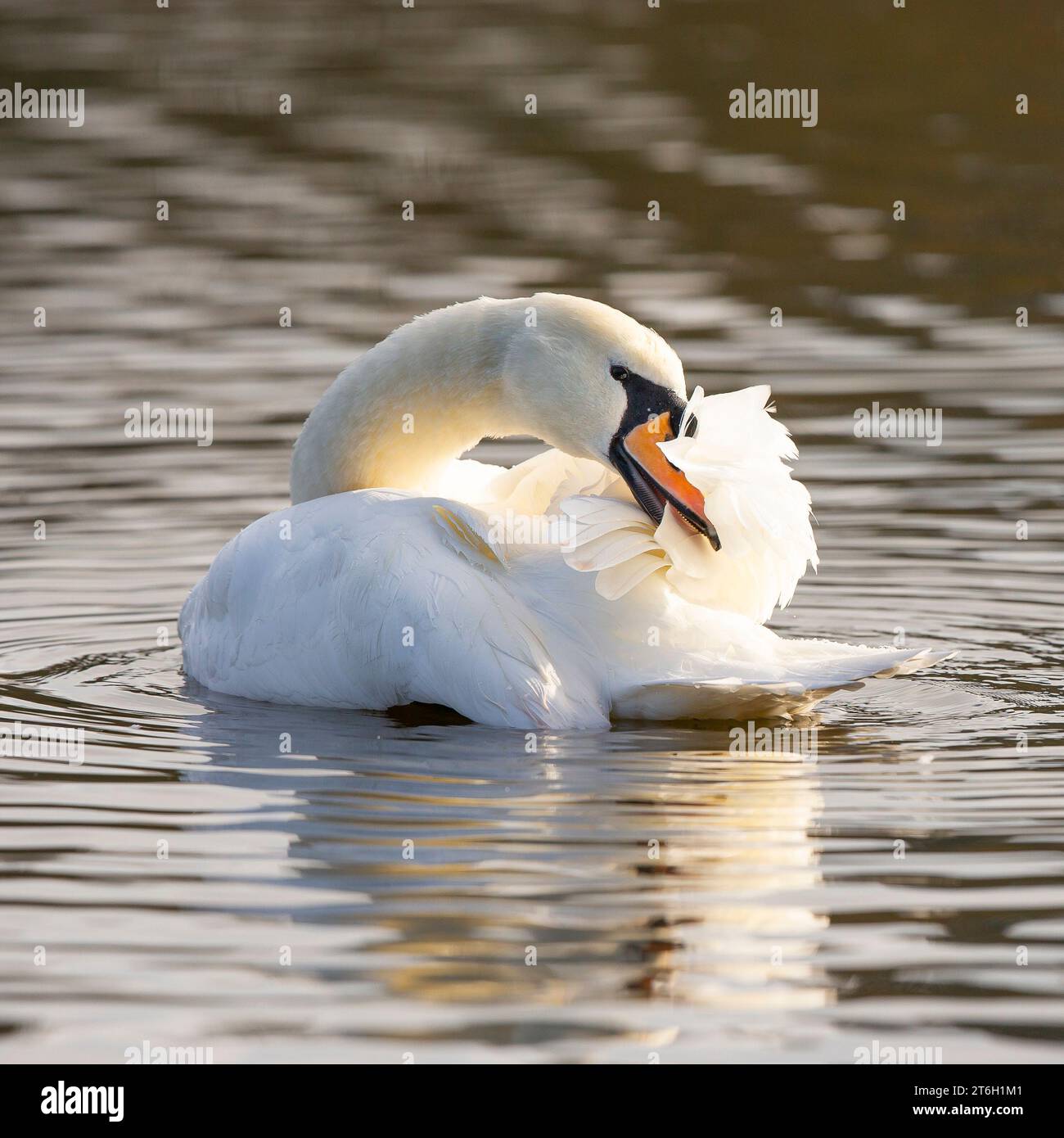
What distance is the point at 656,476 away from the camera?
8.39m

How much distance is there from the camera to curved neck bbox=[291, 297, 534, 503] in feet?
29.8

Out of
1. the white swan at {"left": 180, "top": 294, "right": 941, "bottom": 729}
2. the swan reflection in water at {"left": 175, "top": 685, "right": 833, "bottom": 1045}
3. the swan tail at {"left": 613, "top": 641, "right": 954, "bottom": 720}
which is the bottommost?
the swan reflection in water at {"left": 175, "top": 685, "right": 833, "bottom": 1045}

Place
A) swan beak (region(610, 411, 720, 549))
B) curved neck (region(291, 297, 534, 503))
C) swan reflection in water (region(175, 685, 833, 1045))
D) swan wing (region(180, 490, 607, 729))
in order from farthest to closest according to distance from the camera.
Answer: curved neck (region(291, 297, 534, 503))
swan beak (region(610, 411, 720, 549))
swan wing (region(180, 490, 607, 729))
swan reflection in water (region(175, 685, 833, 1045))

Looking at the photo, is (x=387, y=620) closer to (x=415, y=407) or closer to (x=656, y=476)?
(x=656, y=476)

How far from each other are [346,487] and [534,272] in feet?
29.0

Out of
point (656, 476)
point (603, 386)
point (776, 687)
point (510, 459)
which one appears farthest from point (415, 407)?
point (510, 459)

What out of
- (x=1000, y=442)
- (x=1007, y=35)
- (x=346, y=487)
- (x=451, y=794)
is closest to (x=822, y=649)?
(x=451, y=794)

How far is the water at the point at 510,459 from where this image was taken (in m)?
5.79

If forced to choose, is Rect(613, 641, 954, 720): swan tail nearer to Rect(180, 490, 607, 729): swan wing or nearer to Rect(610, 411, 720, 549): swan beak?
Rect(180, 490, 607, 729): swan wing

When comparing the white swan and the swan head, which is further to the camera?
the swan head

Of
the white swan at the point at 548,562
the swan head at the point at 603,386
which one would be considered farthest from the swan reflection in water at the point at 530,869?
the swan head at the point at 603,386

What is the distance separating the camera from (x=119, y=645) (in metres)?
9.95

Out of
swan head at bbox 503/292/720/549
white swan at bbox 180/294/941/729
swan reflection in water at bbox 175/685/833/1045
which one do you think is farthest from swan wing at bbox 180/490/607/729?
swan head at bbox 503/292/720/549
